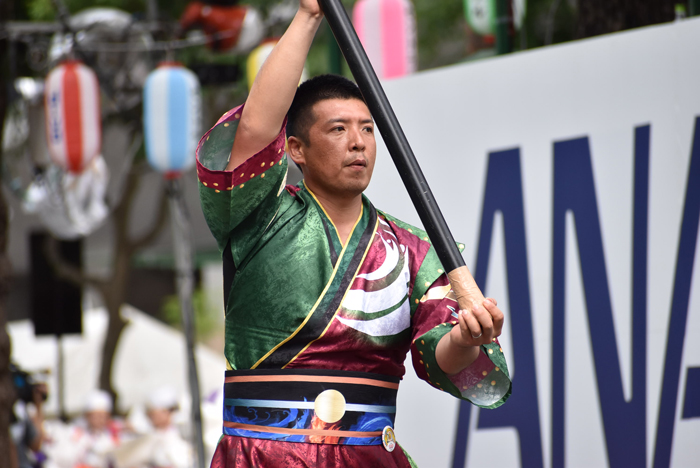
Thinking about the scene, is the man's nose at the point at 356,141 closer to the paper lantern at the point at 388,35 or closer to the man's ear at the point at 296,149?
Answer: the man's ear at the point at 296,149

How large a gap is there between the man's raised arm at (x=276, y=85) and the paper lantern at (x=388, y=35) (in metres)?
2.67

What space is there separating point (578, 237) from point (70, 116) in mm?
4869

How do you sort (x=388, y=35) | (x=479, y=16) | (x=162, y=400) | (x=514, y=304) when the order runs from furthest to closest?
(x=162, y=400) < (x=479, y=16) < (x=388, y=35) < (x=514, y=304)

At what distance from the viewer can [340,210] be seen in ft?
6.28

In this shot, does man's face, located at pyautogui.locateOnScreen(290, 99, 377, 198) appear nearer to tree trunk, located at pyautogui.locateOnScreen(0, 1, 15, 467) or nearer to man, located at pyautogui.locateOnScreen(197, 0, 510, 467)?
man, located at pyautogui.locateOnScreen(197, 0, 510, 467)

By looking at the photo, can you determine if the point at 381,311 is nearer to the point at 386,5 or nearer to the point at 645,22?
the point at 645,22

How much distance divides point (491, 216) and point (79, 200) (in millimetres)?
6362

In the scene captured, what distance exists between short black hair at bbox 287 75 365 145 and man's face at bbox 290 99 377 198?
14mm

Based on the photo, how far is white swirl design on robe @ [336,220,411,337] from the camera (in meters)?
1.77

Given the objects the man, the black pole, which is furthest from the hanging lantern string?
the black pole

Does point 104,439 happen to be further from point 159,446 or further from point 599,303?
point 599,303

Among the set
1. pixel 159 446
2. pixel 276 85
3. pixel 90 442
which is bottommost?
pixel 90 442

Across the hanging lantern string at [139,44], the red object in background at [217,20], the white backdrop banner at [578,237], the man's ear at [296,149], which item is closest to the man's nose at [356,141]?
the man's ear at [296,149]

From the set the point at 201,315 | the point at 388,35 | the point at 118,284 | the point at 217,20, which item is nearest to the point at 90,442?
the point at 118,284
